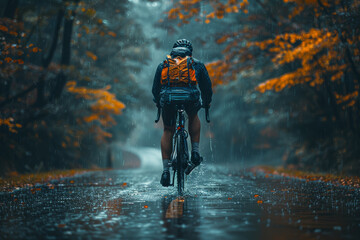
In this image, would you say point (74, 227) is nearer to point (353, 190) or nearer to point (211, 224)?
point (211, 224)

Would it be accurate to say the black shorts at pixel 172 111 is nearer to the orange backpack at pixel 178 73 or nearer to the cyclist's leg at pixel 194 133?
the cyclist's leg at pixel 194 133

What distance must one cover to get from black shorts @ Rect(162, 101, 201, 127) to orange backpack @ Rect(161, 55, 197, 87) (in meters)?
0.34

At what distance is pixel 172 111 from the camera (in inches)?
325

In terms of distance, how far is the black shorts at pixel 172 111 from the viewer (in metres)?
8.09

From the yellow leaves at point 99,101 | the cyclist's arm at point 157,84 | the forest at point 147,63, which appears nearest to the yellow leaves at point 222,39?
the forest at point 147,63

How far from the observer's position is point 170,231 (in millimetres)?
5102

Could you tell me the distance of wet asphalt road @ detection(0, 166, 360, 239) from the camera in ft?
16.5

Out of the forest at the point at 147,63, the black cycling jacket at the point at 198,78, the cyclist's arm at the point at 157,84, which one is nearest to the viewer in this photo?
the black cycling jacket at the point at 198,78

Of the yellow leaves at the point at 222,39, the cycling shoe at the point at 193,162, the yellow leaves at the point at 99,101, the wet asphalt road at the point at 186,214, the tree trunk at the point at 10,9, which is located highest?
the tree trunk at the point at 10,9

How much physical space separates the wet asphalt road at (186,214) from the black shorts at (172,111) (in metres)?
0.92

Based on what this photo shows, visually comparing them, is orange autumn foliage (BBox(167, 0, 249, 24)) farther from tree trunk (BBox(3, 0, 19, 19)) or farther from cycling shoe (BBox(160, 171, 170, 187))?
cycling shoe (BBox(160, 171, 170, 187))

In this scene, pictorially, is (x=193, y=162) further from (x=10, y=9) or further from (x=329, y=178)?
(x=10, y=9)

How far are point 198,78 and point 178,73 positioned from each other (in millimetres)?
584

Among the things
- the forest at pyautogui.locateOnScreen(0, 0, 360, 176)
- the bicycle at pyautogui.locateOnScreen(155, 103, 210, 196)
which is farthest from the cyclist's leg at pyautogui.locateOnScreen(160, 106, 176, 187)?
the forest at pyautogui.locateOnScreen(0, 0, 360, 176)
